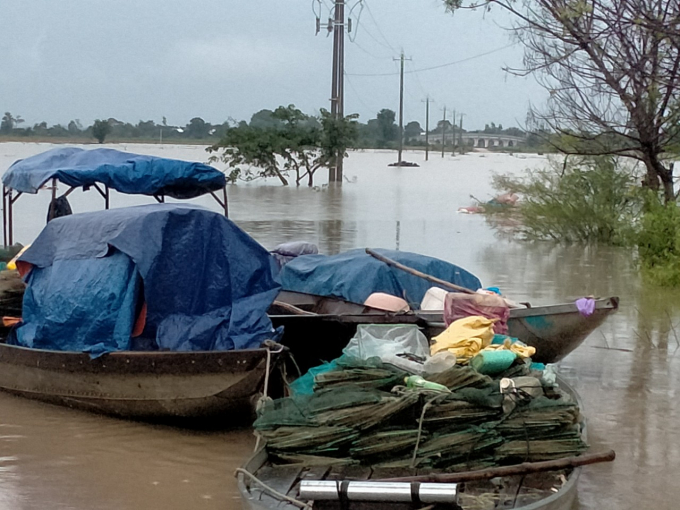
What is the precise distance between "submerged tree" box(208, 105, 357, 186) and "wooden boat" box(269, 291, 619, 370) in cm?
3112

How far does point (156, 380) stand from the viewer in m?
7.59

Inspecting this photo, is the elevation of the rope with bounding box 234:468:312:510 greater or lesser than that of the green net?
lesser

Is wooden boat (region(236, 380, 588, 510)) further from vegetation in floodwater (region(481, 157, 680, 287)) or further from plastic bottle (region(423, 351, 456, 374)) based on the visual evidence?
vegetation in floodwater (region(481, 157, 680, 287))

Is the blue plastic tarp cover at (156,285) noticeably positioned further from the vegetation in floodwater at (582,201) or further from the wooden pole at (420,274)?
the vegetation in floodwater at (582,201)

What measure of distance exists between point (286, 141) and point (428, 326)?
31.8 meters

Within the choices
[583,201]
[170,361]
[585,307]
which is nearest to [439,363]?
[170,361]

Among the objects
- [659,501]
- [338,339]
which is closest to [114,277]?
[338,339]

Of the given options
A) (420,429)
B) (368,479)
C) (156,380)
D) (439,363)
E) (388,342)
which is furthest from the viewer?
(388,342)

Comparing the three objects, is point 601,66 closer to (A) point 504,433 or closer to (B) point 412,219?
(A) point 504,433

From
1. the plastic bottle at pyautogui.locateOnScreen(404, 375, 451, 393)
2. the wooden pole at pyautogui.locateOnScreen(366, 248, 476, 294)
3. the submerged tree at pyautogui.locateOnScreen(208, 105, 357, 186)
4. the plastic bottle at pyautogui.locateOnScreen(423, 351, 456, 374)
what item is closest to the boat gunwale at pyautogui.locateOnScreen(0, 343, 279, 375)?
the plastic bottle at pyautogui.locateOnScreen(423, 351, 456, 374)

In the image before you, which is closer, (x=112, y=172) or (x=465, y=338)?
(x=465, y=338)

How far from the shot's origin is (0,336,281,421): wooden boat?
7461 mm

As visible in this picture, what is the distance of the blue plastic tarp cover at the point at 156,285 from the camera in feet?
25.5

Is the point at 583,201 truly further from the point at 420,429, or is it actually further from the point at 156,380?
the point at 420,429
